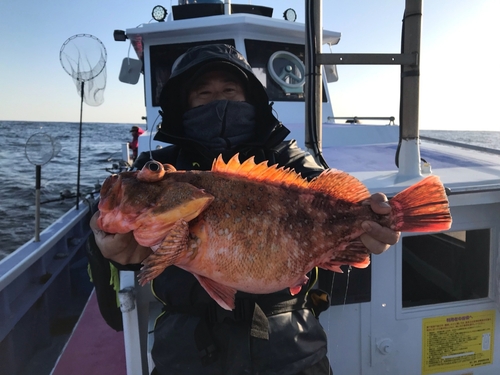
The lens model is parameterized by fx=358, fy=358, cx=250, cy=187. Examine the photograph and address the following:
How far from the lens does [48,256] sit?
627 centimetres

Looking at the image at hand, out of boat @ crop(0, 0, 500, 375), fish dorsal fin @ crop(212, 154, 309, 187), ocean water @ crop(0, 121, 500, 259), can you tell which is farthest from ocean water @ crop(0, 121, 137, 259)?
fish dorsal fin @ crop(212, 154, 309, 187)

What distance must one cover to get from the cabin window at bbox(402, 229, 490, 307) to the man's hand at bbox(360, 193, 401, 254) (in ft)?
6.20

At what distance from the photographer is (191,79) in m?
2.59

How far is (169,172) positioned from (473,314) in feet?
10.2

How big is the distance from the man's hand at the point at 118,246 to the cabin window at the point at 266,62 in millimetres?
5210

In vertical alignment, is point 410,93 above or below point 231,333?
above

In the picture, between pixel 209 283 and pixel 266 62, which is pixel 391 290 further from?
pixel 266 62

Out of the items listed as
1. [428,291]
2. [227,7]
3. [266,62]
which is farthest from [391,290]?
[227,7]

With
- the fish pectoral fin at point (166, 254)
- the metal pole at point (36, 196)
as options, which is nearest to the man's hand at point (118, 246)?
the fish pectoral fin at point (166, 254)

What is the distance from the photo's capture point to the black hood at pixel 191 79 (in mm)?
2514

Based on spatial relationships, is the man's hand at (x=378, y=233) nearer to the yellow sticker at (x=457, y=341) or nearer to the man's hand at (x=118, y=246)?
the man's hand at (x=118, y=246)

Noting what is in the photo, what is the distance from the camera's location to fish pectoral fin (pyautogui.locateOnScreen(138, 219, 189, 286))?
5.02 ft

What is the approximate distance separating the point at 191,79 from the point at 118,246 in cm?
134

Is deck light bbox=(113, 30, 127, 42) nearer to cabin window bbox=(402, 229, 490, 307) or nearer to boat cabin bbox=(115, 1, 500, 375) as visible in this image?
boat cabin bbox=(115, 1, 500, 375)
